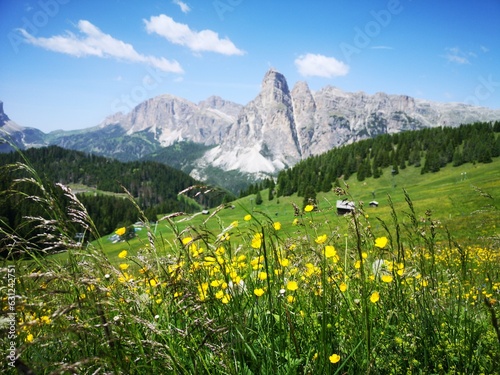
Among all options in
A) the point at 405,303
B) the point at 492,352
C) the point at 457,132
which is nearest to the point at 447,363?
the point at 492,352

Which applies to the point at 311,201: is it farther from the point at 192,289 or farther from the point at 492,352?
the point at 492,352

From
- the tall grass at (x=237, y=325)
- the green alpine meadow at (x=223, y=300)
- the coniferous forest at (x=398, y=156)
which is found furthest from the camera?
the coniferous forest at (x=398, y=156)

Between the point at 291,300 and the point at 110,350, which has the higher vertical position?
the point at 110,350

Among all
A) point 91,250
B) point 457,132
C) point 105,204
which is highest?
point 457,132

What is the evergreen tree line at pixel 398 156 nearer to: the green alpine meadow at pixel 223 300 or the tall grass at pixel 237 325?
the green alpine meadow at pixel 223 300

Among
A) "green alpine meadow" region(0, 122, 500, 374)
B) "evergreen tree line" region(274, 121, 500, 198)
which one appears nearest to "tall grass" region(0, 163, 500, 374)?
"green alpine meadow" region(0, 122, 500, 374)

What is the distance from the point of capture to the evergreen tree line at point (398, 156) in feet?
362

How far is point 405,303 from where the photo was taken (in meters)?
2.95

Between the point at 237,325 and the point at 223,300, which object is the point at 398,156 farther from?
the point at 237,325

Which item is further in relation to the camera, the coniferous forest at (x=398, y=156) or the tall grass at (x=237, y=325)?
the coniferous forest at (x=398, y=156)

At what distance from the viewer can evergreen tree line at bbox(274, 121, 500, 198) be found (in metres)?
110

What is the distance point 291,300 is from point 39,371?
2.12 m

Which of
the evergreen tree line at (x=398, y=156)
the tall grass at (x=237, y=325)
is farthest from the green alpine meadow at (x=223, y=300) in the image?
the evergreen tree line at (x=398, y=156)

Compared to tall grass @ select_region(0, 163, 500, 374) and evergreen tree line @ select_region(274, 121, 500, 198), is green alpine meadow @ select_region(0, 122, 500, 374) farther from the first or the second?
evergreen tree line @ select_region(274, 121, 500, 198)
